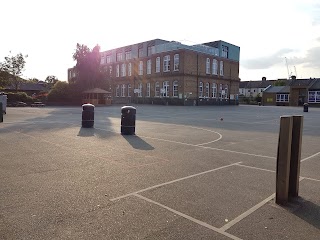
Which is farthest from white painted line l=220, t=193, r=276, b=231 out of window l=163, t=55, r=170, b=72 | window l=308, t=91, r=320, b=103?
window l=308, t=91, r=320, b=103

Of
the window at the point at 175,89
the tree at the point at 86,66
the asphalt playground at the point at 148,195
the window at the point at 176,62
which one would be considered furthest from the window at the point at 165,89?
the asphalt playground at the point at 148,195

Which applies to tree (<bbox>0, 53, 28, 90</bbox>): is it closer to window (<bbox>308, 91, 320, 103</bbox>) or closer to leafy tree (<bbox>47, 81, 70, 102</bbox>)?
leafy tree (<bbox>47, 81, 70, 102</bbox>)

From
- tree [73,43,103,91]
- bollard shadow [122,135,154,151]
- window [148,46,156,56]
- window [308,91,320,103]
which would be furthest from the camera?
window [308,91,320,103]

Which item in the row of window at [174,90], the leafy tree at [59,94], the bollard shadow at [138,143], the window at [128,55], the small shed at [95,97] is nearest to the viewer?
the bollard shadow at [138,143]

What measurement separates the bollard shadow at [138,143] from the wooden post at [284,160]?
16.5 ft

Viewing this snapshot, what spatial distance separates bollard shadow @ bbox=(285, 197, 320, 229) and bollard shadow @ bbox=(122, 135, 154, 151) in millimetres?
5210

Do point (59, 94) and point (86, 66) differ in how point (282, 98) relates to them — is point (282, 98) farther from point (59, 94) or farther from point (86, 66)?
point (59, 94)

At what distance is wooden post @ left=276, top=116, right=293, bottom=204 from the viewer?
15.6 ft

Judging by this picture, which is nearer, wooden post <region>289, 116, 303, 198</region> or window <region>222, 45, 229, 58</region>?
wooden post <region>289, 116, 303, 198</region>

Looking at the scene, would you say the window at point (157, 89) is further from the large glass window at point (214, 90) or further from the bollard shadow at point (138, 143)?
the bollard shadow at point (138, 143)

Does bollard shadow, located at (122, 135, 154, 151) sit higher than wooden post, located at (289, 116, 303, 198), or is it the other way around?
wooden post, located at (289, 116, 303, 198)

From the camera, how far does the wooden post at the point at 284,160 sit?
15.6 feet

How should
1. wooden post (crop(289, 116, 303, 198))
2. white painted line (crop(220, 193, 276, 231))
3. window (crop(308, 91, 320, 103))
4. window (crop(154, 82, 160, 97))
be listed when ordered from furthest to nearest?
window (crop(308, 91, 320, 103)) < window (crop(154, 82, 160, 97)) < wooden post (crop(289, 116, 303, 198)) < white painted line (crop(220, 193, 276, 231))

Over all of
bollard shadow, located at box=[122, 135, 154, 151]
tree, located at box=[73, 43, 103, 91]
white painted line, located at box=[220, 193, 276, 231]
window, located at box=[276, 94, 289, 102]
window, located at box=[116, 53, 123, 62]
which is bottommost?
white painted line, located at box=[220, 193, 276, 231]
